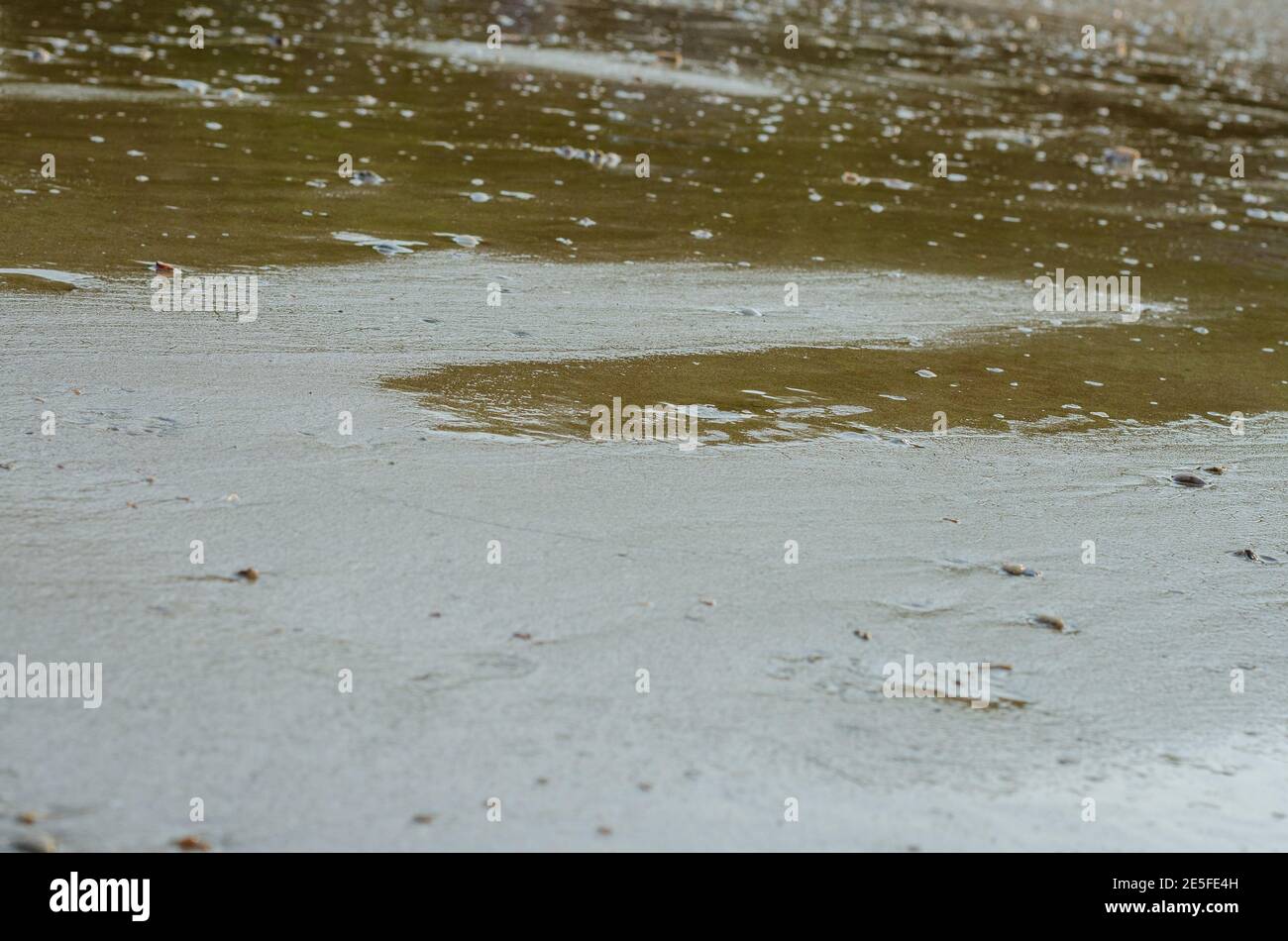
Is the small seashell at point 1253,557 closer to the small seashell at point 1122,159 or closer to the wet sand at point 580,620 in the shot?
the wet sand at point 580,620

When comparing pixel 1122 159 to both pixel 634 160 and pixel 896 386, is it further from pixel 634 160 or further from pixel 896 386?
pixel 896 386

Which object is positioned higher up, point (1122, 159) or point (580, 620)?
point (1122, 159)

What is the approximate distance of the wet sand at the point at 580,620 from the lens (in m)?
2.81

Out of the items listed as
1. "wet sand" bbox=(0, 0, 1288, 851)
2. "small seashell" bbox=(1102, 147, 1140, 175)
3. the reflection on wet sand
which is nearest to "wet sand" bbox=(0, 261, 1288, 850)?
"wet sand" bbox=(0, 0, 1288, 851)

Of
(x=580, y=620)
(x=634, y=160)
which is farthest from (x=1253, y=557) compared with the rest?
(x=634, y=160)

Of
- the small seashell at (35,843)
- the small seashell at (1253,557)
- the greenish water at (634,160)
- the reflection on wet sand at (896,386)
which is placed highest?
the greenish water at (634,160)

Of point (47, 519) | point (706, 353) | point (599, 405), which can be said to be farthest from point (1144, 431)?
point (47, 519)

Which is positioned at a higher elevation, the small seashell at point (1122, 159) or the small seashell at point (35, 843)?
the small seashell at point (1122, 159)

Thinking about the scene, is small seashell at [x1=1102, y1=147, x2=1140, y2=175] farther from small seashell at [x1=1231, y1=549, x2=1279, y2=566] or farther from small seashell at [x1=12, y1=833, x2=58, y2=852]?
small seashell at [x1=12, y1=833, x2=58, y2=852]

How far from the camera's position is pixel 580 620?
3.51 m

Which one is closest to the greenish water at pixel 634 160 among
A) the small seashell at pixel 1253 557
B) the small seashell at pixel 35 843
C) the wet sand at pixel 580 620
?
the wet sand at pixel 580 620

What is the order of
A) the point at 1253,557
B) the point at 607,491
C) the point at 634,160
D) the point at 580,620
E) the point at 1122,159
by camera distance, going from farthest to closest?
the point at 1122,159 → the point at 634,160 → the point at 1253,557 → the point at 607,491 → the point at 580,620

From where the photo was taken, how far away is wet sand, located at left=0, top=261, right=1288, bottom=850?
2.81 meters
